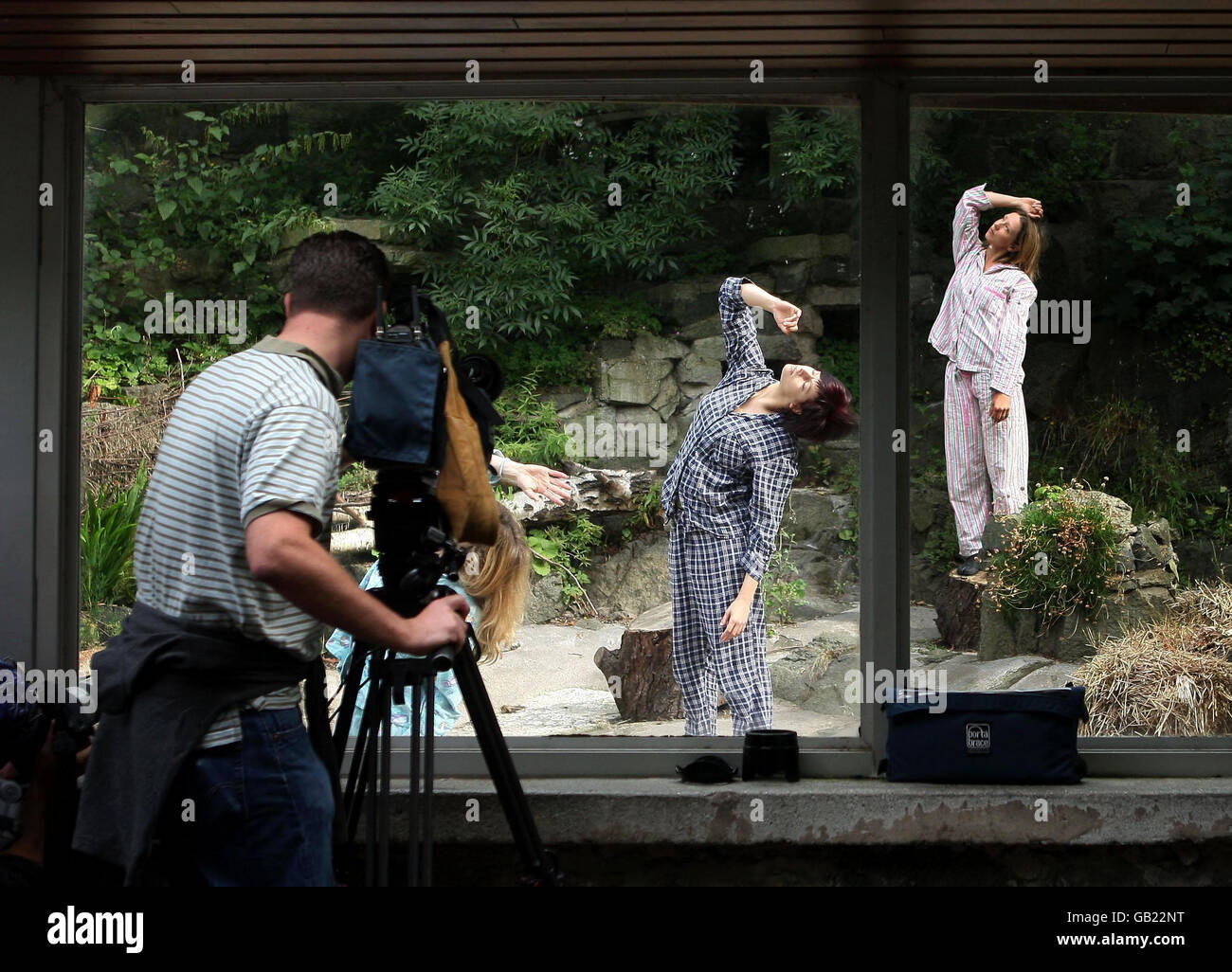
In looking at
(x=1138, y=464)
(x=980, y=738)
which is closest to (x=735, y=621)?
(x=980, y=738)

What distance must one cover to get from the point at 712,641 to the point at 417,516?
2010 millimetres

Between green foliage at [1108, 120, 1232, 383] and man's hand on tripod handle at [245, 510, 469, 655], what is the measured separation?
3.29 meters

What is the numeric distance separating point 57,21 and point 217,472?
89.6 inches

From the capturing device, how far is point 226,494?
2557 millimetres

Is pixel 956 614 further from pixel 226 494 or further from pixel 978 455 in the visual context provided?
pixel 226 494

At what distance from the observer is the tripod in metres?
2.92

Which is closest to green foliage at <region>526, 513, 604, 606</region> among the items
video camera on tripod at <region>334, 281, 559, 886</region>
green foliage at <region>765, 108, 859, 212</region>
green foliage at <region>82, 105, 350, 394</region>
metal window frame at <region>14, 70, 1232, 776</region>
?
metal window frame at <region>14, 70, 1232, 776</region>

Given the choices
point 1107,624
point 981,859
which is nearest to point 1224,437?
point 1107,624

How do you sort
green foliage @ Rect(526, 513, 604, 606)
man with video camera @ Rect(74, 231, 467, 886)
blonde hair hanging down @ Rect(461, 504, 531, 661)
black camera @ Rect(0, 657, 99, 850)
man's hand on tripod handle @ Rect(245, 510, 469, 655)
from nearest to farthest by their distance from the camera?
man's hand on tripod handle @ Rect(245, 510, 469, 655) < man with video camera @ Rect(74, 231, 467, 886) < black camera @ Rect(0, 657, 99, 850) < blonde hair hanging down @ Rect(461, 504, 531, 661) < green foliage @ Rect(526, 513, 604, 606)

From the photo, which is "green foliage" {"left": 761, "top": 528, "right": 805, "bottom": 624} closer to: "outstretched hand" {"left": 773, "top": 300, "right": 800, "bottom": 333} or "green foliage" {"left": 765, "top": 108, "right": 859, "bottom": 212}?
"outstretched hand" {"left": 773, "top": 300, "right": 800, "bottom": 333}

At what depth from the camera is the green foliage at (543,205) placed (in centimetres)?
471

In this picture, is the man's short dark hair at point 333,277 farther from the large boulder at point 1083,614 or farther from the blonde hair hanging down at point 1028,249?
the blonde hair hanging down at point 1028,249

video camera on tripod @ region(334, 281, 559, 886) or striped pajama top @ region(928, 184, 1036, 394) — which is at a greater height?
striped pajama top @ region(928, 184, 1036, 394)

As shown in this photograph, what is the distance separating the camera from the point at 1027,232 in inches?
188
